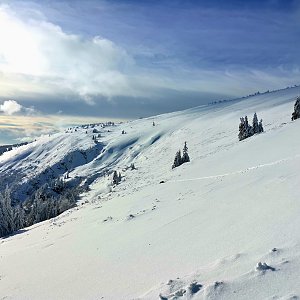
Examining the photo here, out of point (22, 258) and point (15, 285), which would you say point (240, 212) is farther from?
point (22, 258)

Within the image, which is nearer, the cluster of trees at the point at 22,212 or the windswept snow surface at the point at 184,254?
the windswept snow surface at the point at 184,254

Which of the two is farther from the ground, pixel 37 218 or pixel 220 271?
pixel 220 271

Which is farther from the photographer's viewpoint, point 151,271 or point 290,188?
point 290,188

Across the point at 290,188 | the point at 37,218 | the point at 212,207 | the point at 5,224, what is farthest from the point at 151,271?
the point at 37,218

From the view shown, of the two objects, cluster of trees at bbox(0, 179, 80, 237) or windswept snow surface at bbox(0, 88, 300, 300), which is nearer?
windswept snow surface at bbox(0, 88, 300, 300)

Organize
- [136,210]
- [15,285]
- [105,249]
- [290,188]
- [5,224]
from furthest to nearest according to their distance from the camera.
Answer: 1. [5,224]
2. [136,210]
3. [290,188]
4. [105,249]
5. [15,285]

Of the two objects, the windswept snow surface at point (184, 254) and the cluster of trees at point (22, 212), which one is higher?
the windswept snow surface at point (184, 254)

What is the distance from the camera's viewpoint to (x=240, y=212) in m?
17.6

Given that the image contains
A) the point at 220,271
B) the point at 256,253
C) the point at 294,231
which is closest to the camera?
the point at 220,271

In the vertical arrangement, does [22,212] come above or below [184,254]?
below

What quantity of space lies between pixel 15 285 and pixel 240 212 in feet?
33.7

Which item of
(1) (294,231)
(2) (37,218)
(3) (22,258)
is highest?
(1) (294,231)

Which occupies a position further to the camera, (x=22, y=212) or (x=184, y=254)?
(x=22, y=212)

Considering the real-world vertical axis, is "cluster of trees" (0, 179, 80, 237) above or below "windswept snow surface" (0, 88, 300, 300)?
below
